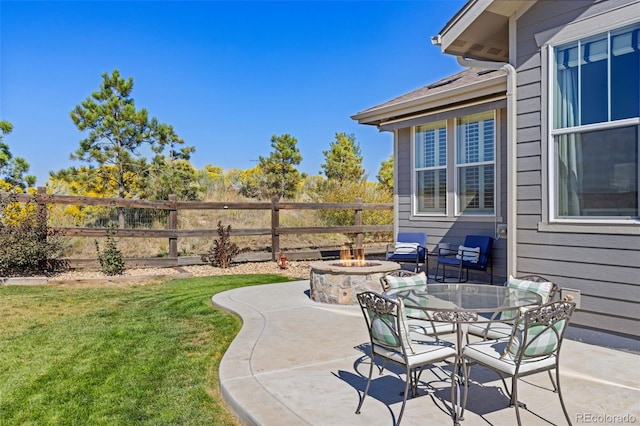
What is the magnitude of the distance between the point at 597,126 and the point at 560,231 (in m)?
1.04

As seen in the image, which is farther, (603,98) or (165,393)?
(603,98)

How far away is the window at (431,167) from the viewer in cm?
786

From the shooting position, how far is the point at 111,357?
4.15 metres

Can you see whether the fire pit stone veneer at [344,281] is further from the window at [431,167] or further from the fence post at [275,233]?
the fence post at [275,233]

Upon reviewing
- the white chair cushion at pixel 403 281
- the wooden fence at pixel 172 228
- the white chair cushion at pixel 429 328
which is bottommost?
the white chair cushion at pixel 429 328

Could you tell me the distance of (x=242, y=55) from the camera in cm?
1778

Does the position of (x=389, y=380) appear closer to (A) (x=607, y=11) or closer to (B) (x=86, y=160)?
(A) (x=607, y=11)

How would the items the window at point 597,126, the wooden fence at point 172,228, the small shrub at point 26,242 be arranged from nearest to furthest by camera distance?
the window at point 597,126 < the small shrub at point 26,242 < the wooden fence at point 172,228

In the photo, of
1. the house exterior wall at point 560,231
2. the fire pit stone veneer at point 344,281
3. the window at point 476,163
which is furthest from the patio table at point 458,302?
the window at point 476,163

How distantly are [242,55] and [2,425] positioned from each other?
16787mm

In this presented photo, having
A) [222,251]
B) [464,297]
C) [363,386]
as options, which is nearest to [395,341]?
[363,386]

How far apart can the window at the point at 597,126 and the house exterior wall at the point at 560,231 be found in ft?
0.44

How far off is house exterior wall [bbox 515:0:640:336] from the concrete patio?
45 centimetres

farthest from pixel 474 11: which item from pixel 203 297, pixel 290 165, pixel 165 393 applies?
pixel 290 165
